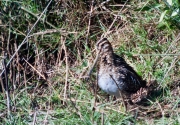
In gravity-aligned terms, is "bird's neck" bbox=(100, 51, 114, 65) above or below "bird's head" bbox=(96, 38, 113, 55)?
below

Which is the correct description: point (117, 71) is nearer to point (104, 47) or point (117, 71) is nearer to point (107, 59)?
point (107, 59)

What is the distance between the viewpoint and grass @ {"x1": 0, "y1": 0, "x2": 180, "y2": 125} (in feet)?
20.9

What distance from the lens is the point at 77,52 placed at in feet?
25.0

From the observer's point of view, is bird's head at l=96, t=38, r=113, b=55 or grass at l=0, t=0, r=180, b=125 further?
bird's head at l=96, t=38, r=113, b=55

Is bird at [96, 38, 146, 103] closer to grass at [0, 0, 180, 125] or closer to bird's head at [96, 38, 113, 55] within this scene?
bird's head at [96, 38, 113, 55]

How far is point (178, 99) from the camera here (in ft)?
20.1

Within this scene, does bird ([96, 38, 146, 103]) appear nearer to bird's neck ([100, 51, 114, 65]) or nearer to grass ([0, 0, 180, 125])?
bird's neck ([100, 51, 114, 65])

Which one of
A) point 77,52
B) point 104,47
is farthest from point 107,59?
point 77,52

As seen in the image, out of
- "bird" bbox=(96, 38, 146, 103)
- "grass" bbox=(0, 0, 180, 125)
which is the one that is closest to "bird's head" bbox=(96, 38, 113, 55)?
"bird" bbox=(96, 38, 146, 103)

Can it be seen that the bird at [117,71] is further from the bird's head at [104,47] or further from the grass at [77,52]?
the grass at [77,52]

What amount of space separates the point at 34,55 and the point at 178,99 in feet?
7.53

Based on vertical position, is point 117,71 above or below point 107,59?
below

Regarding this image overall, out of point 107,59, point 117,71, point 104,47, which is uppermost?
point 104,47

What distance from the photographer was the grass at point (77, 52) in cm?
638
